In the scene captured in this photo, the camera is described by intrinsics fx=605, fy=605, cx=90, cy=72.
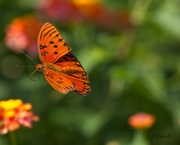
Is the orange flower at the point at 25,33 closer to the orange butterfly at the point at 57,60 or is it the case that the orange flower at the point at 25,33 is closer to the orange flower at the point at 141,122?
the orange flower at the point at 141,122

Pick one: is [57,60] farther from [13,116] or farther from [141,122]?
[141,122]

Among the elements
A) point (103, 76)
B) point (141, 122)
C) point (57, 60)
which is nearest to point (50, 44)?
point (57, 60)

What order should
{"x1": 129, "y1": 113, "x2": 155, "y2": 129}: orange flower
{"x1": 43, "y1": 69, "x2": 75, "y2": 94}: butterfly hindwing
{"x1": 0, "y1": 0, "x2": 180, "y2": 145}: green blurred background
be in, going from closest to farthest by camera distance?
{"x1": 43, "y1": 69, "x2": 75, "y2": 94}: butterfly hindwing
{"x1": 129, "y1": 113, "x2": 155, "y2": 129}: orange flower
{"x1": 0, "y1": 0, "x2": 180, "y2": 145}: green blurred background

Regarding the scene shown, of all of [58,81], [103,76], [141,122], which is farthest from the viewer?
[103,76]

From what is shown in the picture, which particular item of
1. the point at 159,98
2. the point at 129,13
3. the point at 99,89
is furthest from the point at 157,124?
the point at 129,13

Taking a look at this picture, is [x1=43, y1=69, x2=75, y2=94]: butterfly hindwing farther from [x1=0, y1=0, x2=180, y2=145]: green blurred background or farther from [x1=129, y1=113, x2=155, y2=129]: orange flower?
[x1=0, y1=0, x2=180, y2=145]: green blurred background

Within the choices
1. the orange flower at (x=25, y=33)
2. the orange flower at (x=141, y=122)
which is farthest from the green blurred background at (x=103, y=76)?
the orange flower at (x=141, y=122)

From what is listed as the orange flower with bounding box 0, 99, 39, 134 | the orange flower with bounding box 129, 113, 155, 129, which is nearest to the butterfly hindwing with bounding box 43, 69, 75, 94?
the orange flower with bounding box 0, 99, 39, 134

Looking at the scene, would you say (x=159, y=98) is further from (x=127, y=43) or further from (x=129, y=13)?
(x=129, y=13)
